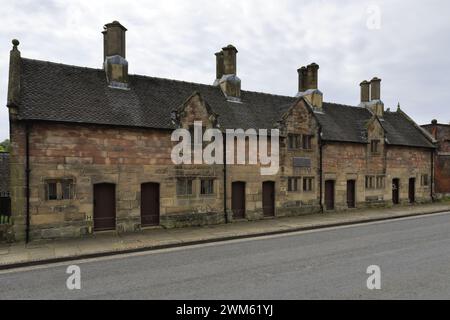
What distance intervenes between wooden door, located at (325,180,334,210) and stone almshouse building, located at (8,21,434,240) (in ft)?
0.22

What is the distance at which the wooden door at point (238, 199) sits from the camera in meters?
18.3

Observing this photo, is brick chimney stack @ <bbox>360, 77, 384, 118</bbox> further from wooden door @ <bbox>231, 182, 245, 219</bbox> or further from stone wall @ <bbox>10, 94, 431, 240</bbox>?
wooden door @ <bbox>231, 182, 245, 219</bbox>

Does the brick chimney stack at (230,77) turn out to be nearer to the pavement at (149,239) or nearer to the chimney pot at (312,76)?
the chimney pot at (312,76)

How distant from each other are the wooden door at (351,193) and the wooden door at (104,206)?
52.7 feet

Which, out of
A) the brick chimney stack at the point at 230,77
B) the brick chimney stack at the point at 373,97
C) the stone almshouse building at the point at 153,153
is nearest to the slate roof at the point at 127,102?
the stone almshouse building at the point at 153,153

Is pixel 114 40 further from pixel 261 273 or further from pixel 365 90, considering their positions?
pixel 365 90

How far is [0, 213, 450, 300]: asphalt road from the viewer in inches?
292

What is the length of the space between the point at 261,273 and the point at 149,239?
607 cm

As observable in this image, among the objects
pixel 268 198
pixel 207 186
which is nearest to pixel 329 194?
pixel 268 198

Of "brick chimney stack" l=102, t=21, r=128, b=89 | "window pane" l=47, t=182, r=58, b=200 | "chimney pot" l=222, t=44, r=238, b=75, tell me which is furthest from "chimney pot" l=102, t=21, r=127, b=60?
"window pane" l=47, t=182, r=58, b=200

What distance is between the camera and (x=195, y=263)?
10109 mm
